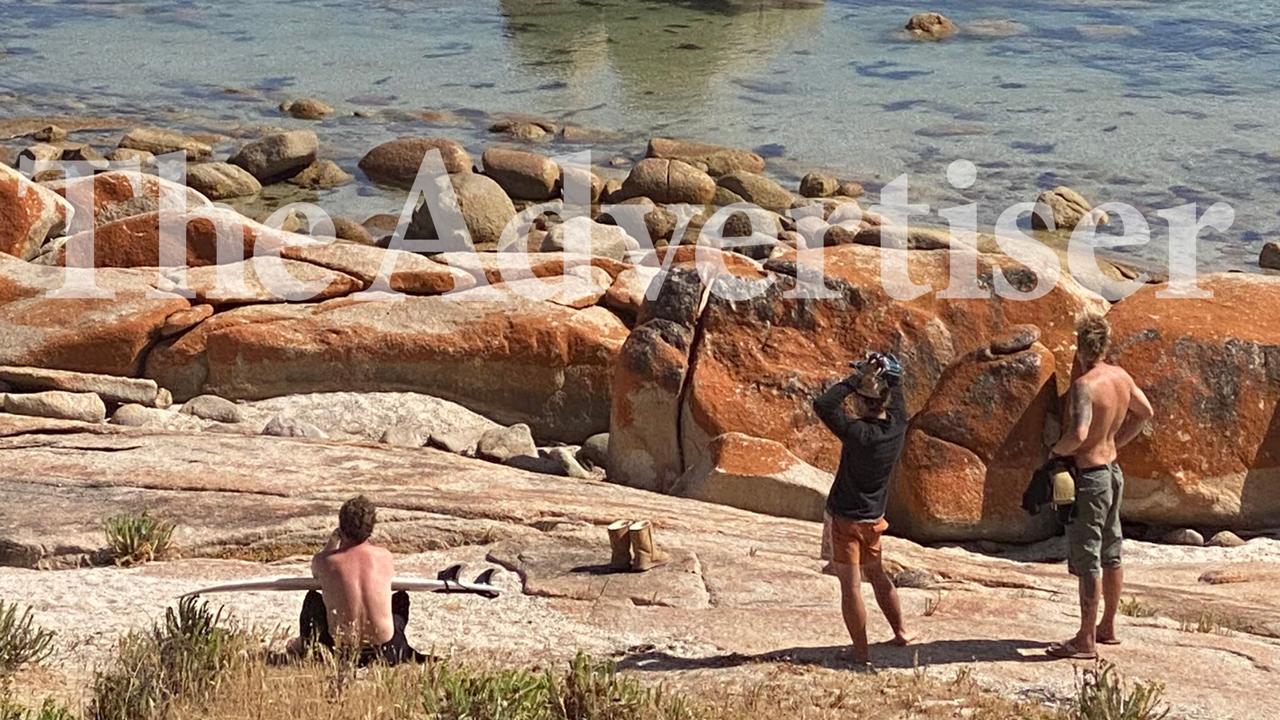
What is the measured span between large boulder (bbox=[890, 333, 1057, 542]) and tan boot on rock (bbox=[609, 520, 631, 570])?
11.8 feet

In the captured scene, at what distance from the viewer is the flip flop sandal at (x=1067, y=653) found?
8.35 meters

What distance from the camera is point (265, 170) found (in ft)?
89.8

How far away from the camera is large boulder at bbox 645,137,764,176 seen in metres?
27.8

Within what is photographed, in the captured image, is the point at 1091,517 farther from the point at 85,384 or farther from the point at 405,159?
the point at 405,159

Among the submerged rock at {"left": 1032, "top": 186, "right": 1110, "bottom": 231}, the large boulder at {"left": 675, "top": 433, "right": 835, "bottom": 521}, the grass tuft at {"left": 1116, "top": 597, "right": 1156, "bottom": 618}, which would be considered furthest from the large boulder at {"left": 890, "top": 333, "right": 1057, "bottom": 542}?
the submerged rock at {"left": 1032, "top": 186, "right": 1110, "bottom": 231}

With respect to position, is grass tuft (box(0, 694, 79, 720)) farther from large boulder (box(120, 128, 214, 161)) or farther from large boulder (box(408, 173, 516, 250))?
large boulder (box(120, 128, 214, 161))

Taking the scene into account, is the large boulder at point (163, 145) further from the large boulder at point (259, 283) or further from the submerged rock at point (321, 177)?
the large boulder at point (259, 283)

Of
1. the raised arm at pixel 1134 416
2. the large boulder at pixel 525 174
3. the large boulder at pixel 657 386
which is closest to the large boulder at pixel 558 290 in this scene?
the large boulder at pixel 657 386

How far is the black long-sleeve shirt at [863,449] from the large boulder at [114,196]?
436 inches

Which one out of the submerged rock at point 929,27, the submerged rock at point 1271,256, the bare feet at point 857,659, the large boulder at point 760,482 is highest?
the bare feet at point 857,659

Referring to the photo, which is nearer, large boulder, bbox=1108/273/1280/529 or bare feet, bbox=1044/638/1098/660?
bare feet, bbox=1044/638/1098/660


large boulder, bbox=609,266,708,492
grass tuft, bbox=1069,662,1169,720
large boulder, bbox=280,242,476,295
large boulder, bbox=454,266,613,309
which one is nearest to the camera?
grass tuft, bbox=1069,662,1169,720

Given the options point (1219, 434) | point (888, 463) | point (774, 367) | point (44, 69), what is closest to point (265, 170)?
point (44, 69)

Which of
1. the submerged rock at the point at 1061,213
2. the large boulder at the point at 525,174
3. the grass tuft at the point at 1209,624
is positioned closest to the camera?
the grass tuft at the point at 1209,624
